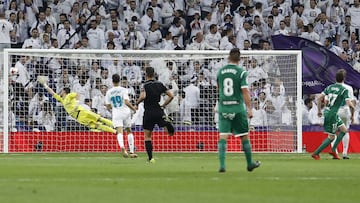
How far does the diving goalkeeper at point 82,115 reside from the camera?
31516 millimetres

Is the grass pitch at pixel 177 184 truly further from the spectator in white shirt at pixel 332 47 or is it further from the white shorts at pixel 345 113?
the spectator in white shirt at pixel 332 47

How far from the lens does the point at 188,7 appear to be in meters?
37.6

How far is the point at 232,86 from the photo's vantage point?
61.6ft

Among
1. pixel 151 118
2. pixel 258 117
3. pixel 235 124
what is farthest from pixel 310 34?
pixel 235 124

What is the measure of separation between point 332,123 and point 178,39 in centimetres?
1118

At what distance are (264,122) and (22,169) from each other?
45.0 feet

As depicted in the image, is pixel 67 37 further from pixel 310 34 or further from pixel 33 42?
pixel 310 34

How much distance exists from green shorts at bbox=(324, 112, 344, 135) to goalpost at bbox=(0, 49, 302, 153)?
16.9 ft

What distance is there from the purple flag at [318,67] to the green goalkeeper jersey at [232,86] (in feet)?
47.8

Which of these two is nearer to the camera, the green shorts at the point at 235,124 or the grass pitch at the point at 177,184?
the grass pitch at the point at 177,184

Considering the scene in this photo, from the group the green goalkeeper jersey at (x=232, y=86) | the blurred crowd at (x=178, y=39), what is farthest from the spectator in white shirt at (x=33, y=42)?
the green goalkeeper jersey at (x=232, y=86)

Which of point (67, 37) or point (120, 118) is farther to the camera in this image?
point (67, 37)

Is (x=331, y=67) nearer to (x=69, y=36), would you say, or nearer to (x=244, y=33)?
(x=244, y=33)

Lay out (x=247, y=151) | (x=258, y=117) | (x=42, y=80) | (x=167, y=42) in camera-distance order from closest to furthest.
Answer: (x=247, y=151)
(x=42, y=80)
(x=258, y=117)
(x=167, y=42)
